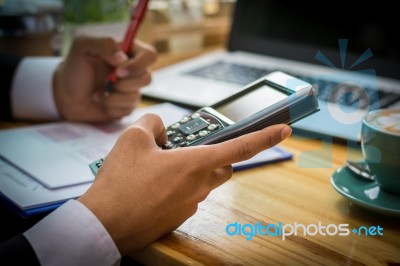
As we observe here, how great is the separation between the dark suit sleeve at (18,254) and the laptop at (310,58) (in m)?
0.41

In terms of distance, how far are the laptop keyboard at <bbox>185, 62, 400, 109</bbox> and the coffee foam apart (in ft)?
0.81

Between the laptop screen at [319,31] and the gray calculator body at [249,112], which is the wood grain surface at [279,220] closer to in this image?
the gray calculator body at [249,112]

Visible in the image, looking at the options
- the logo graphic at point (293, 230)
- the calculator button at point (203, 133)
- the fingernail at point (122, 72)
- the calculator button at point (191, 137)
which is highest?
the fingernail at point (122, 72)

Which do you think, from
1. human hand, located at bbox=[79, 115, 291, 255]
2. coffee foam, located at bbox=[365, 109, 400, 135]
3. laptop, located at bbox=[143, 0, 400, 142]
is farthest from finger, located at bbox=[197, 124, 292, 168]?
laptop, located at bbox=[143, 0, 400, 142]

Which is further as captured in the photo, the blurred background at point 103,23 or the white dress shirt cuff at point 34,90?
the blurred background at point 103,23

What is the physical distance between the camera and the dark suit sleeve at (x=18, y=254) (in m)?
0.40

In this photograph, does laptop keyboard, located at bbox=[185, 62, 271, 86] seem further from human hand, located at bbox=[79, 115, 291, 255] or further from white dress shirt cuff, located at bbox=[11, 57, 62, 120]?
human hand, located at bbox=[79, 115, 291, 255]

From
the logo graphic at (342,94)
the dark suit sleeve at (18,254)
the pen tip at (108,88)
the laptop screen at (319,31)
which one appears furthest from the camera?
the laptop screen at (319,31)

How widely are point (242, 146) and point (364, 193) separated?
6.4 inches

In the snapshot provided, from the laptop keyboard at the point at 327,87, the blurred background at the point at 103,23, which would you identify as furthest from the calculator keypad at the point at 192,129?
the blurred background at the point at 103,23

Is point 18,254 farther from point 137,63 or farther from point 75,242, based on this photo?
point 137,63

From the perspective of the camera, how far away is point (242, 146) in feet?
1.40

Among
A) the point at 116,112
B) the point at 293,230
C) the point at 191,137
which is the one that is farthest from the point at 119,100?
the point at 293,230

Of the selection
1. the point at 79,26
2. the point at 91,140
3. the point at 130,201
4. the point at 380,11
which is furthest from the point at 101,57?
the point at 380,11
